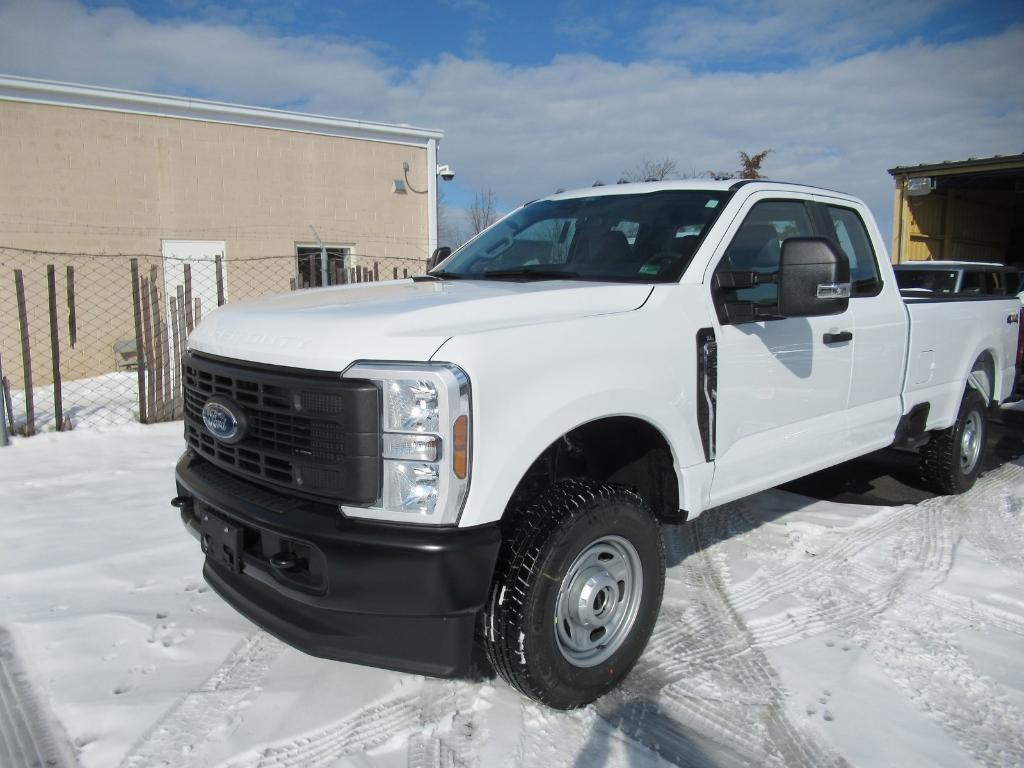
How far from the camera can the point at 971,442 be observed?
5500 mm

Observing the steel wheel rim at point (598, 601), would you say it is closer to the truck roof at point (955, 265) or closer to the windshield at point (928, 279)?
the truck roof at point (955, 265)

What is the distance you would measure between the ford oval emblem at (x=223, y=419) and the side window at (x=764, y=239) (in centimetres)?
203

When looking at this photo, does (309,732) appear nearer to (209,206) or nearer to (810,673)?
(810,673)

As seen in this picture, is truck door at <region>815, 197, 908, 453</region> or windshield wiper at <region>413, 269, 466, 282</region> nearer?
windshield wiper at <region>413, 269, 466, 282</region>

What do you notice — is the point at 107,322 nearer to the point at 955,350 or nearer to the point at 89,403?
the point at 89,403

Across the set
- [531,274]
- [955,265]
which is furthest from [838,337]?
[955,265]

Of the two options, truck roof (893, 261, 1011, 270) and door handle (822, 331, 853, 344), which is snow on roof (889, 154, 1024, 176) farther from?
door handle (822, 331, 853, 344)

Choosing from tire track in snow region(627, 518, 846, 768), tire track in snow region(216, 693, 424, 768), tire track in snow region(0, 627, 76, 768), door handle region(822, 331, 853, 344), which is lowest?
tire track in snow region(0, 627, 76, 768)

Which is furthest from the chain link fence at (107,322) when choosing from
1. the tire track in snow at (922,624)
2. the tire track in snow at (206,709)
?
the tire track in snow at (922,624)

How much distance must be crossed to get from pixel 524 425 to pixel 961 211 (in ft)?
67.6

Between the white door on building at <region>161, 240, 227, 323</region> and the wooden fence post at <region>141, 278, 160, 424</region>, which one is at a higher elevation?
the white door on building at <region>161, 240, 227, 323</region>

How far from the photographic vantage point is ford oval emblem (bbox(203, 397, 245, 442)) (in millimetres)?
2510

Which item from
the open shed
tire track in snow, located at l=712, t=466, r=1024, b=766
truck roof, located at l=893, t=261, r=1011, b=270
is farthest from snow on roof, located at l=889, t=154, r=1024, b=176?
tire track in snow, located at l=712, t=466, r=1024, b=766

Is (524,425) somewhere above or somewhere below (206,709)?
above
